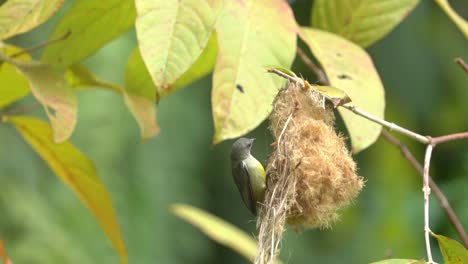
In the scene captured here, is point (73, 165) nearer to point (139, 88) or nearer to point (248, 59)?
point (139, 88)

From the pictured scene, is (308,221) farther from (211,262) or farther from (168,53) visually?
(211,262)

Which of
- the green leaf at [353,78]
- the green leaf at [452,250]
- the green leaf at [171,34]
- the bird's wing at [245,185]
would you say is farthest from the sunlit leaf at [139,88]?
the green leaf at [452,250]

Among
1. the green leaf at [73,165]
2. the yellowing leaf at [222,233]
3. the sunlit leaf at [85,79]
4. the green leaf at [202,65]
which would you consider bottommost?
the yellowing leaf at [222,233]

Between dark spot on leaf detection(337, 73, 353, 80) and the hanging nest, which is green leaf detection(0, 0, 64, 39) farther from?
dark spot on leaf detection(337, 73, 353, 80)

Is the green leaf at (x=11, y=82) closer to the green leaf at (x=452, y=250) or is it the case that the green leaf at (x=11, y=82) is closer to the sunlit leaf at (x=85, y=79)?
the sunlit leaf at (x=85, y=79)

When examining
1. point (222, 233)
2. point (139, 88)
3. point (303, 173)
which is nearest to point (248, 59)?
point (303, 173)

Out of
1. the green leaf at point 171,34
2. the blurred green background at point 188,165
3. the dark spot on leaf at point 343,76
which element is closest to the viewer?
the green leaf at point 171,34

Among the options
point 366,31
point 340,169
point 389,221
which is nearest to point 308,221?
point 340,169
